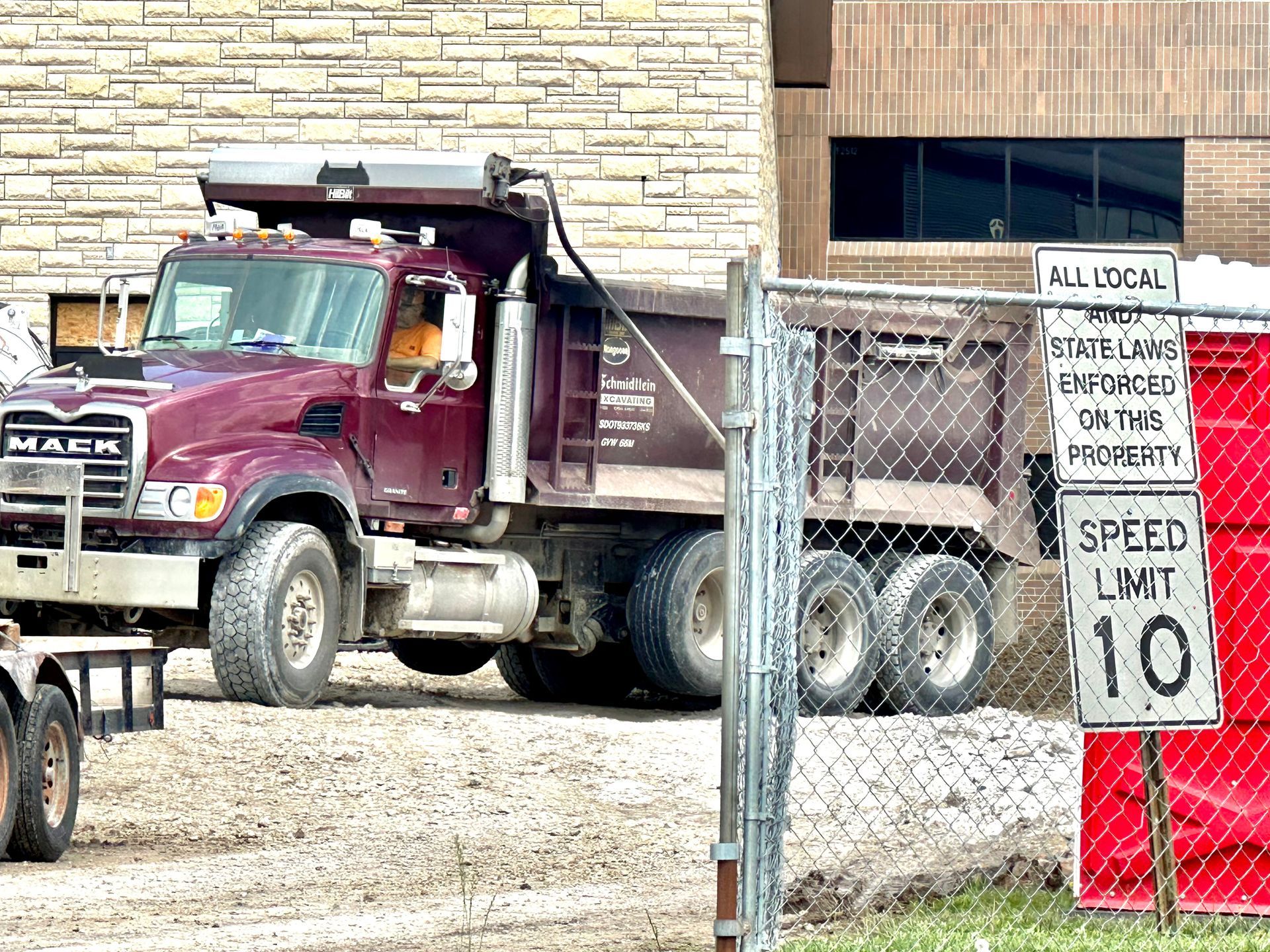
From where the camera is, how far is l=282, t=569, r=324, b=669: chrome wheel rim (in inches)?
459

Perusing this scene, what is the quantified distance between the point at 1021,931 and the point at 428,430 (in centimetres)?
733

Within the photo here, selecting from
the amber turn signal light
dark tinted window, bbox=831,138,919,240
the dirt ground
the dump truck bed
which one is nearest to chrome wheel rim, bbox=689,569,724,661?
the dump truck bed

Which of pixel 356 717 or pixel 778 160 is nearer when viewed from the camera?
pixel 356 717

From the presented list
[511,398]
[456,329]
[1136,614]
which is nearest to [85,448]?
[456,329]

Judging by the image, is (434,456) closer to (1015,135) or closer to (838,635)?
(838,635)

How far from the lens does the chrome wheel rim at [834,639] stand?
45.3 feet

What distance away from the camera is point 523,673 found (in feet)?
49.5

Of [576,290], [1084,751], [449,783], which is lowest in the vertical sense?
[449,783]

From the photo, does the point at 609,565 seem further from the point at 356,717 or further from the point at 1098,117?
the point at 1098,117

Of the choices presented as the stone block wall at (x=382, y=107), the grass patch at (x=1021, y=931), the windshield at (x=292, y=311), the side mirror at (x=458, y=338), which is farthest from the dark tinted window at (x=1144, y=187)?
the grass patch at (x=1021, y=931)

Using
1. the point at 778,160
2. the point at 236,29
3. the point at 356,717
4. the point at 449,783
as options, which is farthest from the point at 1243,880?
the point at 778,160

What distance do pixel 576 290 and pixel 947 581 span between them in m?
3.66

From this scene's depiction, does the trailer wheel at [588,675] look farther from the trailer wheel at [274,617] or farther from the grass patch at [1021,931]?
the grass patch at [1021,931]

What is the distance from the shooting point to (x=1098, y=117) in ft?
71.2
